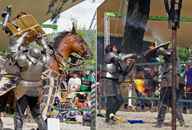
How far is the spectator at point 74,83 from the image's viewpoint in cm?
657

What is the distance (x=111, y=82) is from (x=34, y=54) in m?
1.46

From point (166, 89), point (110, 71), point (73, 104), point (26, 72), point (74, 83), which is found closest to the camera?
point (26, 72)

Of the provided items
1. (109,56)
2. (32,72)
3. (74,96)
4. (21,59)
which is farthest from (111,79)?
(74,96)

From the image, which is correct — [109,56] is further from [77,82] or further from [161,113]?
[77,82]

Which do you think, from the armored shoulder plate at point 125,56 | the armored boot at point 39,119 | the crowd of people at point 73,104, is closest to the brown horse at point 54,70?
the armored boot at point 39,119

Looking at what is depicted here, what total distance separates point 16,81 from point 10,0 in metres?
3.03

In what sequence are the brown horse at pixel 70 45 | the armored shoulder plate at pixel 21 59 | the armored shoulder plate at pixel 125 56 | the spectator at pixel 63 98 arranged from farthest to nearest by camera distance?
1. the spectator at pixel 63 98
2. the brown horse at pixel 70 45
3. the armored shoulder plate at pixel 125 56
4. the armored shoulder plate at pixel 21 59

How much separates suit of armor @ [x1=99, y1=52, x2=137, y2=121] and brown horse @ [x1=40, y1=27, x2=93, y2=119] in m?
0.54

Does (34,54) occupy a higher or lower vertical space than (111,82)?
higher

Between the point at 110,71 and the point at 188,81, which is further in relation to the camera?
the point at 188,81

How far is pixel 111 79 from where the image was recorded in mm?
4926

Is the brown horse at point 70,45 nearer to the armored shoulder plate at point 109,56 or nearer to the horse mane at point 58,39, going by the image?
the horse mane at point 58,39

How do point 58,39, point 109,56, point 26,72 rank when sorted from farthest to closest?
point 58,39 → point 109,56 → point 26,72

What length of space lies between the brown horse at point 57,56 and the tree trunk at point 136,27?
2.87ft
